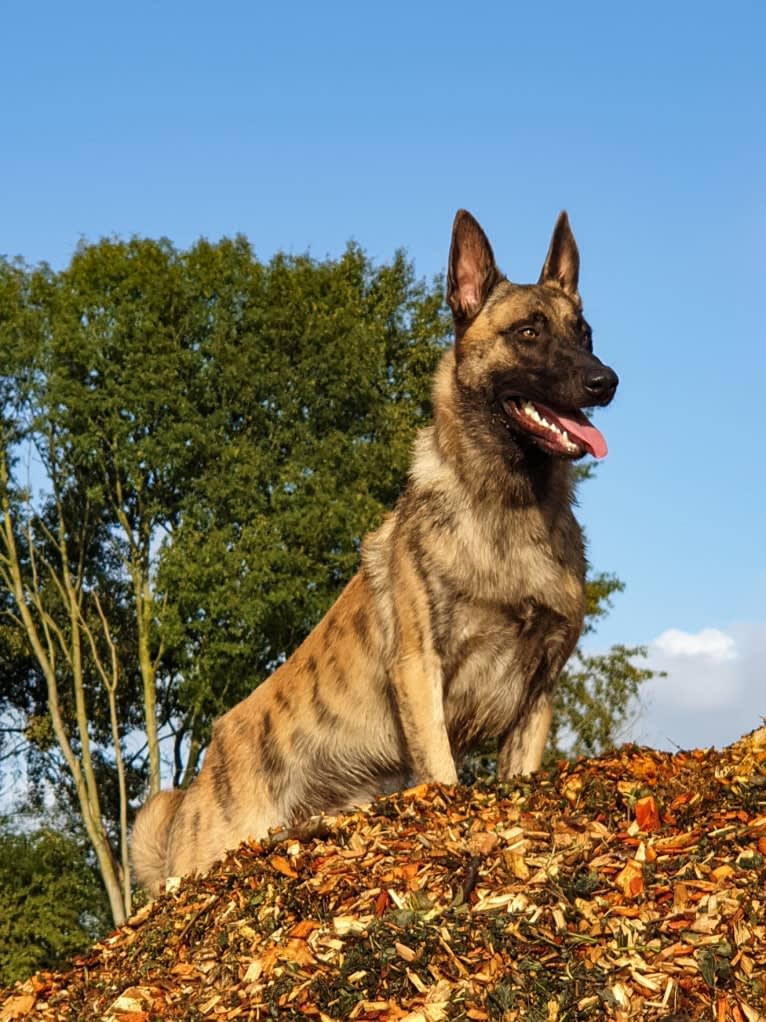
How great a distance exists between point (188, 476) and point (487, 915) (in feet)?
92.3

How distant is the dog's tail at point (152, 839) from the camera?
9758 millimetres

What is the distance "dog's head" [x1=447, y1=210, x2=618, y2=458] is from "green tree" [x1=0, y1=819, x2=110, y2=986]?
2596cm

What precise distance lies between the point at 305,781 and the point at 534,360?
10.2 ft

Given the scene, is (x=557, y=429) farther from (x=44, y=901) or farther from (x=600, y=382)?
(x=44, y=901)

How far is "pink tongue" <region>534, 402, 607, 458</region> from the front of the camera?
7.88 metres

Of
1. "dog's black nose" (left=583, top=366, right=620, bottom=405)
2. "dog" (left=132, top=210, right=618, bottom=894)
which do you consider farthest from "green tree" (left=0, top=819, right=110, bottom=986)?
"dog's black nose" (left=583, top=366, right=620, bottom=405)

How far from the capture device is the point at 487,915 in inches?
247

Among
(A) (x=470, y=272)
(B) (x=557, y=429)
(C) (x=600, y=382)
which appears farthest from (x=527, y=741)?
(A) (x=470, y=272)

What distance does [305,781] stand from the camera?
28.7 ft

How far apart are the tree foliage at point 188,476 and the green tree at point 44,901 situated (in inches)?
40.1

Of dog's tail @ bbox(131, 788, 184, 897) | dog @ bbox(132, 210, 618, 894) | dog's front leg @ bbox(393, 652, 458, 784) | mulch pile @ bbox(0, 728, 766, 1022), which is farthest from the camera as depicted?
dog's tail @ bbox(131, 788, 184, 897)

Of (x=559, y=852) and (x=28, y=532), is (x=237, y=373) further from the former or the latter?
(x=559, y=852)

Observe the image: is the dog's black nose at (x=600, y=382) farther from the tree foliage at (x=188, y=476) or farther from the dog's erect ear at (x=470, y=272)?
the tree foliage at (x=188, y=476)

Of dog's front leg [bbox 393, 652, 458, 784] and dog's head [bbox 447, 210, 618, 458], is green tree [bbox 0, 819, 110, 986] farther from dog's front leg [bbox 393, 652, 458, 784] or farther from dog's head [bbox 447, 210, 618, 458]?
dog's head [bbox 447, 210, 618, 458]
